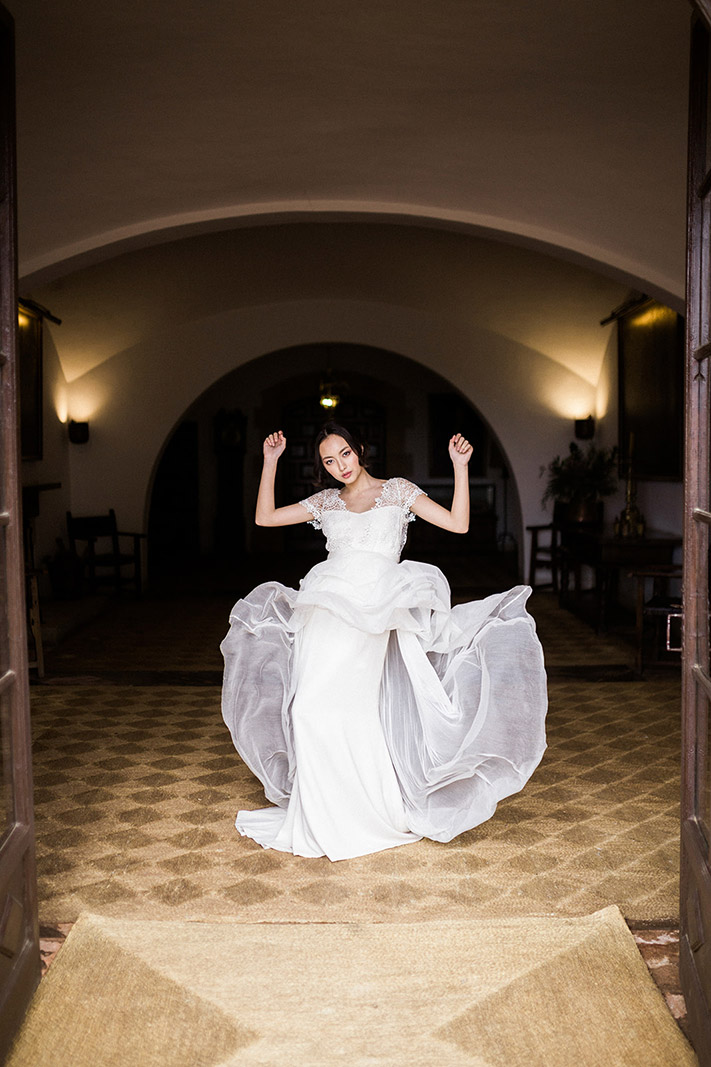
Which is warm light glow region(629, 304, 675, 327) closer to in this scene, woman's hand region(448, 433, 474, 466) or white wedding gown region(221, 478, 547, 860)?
woman's hand region(448, 433, 474, 466)

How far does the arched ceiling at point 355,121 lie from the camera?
Result: 3934mm

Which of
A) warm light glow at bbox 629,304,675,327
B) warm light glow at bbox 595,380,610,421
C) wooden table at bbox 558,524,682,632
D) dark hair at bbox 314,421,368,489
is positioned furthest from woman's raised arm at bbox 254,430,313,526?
warm light glow at bbox 595,380,610,421

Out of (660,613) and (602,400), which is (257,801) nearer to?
(660,613)

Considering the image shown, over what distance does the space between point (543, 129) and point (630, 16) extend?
1.05 m

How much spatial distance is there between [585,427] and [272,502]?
728 centimetres

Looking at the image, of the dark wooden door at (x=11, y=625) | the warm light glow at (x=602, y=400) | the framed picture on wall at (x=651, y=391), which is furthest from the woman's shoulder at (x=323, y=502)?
the warm light glow at (x=602, y=400)

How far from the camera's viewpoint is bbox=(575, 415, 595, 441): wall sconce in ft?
35.8

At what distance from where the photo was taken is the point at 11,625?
267 centimetres

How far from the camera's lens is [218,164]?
541cm

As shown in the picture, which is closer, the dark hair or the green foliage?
the dark hair

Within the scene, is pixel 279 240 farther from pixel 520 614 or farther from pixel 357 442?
pixel 520 614

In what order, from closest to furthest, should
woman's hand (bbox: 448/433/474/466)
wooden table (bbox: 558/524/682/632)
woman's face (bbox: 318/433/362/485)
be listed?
woman's hand (bbox: 448/433/474/466)
woman's face (bbox: 318/433/362/485)
wooden table (bbox: 558/524/682/632)

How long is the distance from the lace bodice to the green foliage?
6.38 metres

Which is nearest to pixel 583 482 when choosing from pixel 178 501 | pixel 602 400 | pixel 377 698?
pixel 602 400
